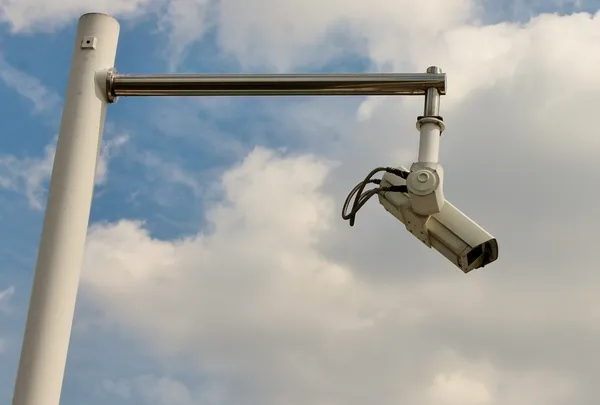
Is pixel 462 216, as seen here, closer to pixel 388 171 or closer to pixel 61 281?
pixel 388 171

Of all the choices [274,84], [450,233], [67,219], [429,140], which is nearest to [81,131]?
[67,219]

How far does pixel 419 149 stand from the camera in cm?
381

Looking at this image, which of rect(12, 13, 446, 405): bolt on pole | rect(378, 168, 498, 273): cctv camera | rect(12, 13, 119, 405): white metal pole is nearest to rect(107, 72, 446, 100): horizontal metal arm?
rect(12, 13, 446, 405): bolt on pole

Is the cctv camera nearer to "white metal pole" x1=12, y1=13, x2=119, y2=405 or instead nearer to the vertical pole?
the vertical pole

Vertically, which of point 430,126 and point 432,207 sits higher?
point 430,126

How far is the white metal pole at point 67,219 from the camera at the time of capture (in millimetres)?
3449

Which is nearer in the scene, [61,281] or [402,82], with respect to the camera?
[61,281]

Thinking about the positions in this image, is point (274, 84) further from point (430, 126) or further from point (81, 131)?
point (81, 131)

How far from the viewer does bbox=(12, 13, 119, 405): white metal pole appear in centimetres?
345

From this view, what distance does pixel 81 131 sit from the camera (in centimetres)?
378

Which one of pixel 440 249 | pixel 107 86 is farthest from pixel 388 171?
pixel 107 86

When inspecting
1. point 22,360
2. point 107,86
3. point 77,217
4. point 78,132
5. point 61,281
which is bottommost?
point 22,360

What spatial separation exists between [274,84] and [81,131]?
88cm

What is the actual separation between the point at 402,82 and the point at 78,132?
146 centimetres
